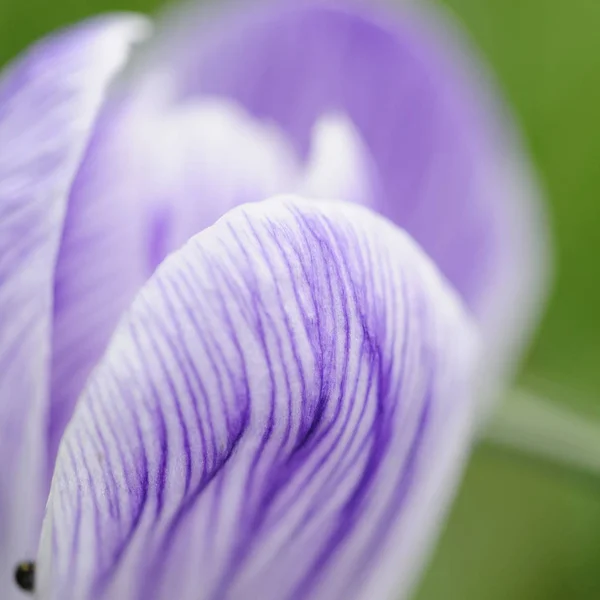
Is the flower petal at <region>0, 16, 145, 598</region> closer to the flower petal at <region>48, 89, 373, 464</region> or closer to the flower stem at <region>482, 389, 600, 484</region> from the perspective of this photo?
the flower petal at <region>48, 89, 373, 464</region>

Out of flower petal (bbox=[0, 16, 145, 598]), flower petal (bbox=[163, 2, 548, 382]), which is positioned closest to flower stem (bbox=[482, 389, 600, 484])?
flower petal (bbox=[163, 2, 548, 382])

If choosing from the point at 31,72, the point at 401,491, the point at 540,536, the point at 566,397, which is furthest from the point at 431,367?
the point at 540,536

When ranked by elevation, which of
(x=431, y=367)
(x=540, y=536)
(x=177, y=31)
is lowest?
(x=540, y=536)

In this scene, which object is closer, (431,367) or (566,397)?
(431,367)

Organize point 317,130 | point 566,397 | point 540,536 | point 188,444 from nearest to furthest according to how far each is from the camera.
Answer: point 188,444
point 317,130
point 566,397
point 540,536

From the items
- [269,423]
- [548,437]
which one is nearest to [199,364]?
[269,423]

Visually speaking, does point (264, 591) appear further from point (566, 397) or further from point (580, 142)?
point (580, 142)

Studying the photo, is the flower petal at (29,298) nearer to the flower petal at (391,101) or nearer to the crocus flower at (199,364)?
the crocus flower at (199,364)

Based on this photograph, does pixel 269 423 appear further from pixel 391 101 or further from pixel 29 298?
pixel 391 101
